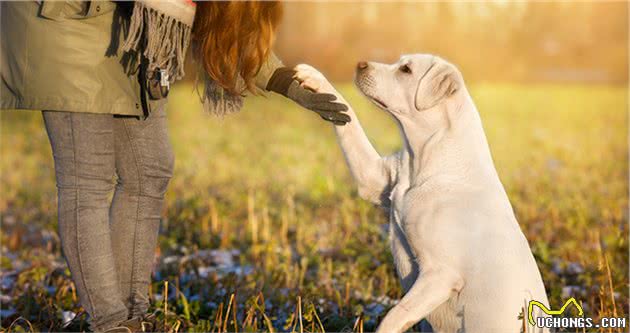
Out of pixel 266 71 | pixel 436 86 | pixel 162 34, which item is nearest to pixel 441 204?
→ pixel 436 86

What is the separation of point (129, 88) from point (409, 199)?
1.25 metres

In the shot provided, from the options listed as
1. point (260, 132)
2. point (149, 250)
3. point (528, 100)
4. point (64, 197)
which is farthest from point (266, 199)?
point (528, 100)

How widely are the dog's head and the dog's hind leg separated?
721 mm

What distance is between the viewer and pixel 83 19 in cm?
317

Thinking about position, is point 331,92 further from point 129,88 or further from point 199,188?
point 199,188

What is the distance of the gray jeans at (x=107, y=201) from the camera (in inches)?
126

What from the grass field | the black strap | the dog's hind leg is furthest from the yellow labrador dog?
the black strap

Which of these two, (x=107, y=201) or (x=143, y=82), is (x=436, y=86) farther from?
A: (x=107, y=201)

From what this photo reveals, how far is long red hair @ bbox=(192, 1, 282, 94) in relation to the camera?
10.4 feet

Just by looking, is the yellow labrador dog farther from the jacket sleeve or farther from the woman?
the woman

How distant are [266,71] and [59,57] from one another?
903mm

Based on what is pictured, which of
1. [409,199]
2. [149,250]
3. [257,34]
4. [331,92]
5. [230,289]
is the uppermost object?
[257,34]

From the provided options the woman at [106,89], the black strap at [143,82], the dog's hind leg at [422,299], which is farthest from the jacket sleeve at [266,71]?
the dog's hind leg at [422,299]

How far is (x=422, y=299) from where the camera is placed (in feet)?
9.90
